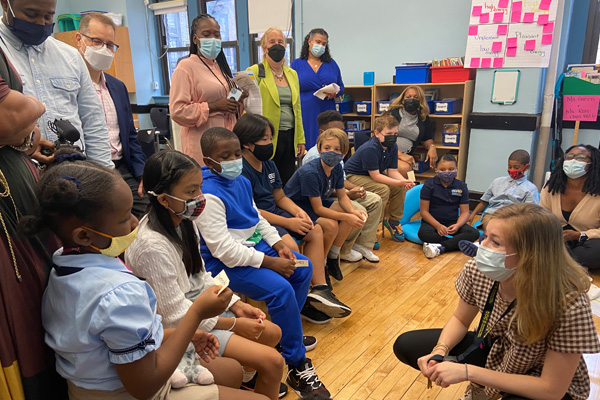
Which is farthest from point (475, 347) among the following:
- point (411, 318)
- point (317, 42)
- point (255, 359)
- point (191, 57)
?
point (317, 42)

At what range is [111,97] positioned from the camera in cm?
221

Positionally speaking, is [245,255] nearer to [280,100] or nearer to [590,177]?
[280,100]

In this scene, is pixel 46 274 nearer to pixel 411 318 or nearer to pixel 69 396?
pixel 69 396

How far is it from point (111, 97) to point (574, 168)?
3.01m

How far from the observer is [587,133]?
4215mm

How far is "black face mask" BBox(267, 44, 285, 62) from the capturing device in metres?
3.07

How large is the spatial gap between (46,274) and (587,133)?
4841mm

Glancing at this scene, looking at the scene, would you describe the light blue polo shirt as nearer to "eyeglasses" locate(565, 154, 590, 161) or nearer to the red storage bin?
"eyeglasses" locate(565, 154, 590, 161)

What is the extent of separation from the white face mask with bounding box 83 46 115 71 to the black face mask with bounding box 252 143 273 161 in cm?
86

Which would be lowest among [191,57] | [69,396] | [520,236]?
[69,396]

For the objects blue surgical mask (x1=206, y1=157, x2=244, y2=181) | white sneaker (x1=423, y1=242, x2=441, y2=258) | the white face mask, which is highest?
the white face mask

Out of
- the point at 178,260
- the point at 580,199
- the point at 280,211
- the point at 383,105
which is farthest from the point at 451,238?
the point at 178,260

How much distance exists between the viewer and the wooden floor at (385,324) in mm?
1866

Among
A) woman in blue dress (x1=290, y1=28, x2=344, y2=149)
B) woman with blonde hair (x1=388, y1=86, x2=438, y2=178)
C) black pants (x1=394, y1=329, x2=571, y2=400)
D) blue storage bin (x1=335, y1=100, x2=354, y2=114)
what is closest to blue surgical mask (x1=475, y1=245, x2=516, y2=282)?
black pants (x1=394, y1=329, x2=571, y2=400)
